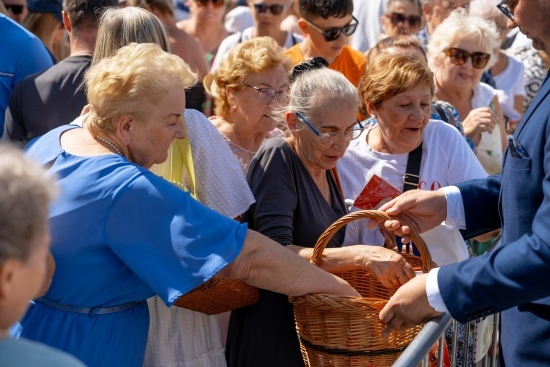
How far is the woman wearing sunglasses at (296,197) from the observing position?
356cm

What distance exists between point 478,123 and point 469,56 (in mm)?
493

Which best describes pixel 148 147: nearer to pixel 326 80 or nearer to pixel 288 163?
pixel 288 163

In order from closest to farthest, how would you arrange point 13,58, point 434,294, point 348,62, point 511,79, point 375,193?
point 434,294
point 375,193
point 13,58
point 348,62
point 511,79

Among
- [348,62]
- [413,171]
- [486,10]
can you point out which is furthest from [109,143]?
[486,10]

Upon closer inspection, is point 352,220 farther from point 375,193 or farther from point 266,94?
point 266,94

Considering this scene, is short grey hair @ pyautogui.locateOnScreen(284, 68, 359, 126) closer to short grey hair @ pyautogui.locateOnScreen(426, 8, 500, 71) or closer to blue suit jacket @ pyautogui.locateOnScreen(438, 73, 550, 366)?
blue suit jacket @ pyautogui.locateOnScreen(438, 73, 550, 366)

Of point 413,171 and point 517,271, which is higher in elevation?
point 517,271

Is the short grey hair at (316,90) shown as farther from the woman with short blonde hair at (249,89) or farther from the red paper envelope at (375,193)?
the woman with short blonde hair at (249,89)

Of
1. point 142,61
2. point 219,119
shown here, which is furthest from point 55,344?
Answer: point 219,119

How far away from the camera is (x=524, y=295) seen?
2547 millimetres

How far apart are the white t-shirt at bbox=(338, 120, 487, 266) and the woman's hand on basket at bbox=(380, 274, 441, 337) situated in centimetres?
111

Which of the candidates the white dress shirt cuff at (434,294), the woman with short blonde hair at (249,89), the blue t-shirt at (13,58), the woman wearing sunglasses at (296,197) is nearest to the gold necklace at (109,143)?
the woman wearing sunglasses at (296,197)

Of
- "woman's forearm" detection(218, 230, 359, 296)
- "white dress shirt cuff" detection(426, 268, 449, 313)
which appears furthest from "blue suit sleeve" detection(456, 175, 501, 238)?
"white dress shirt cuff" detection(426, 268, 449, 313)

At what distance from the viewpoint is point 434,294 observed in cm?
270
